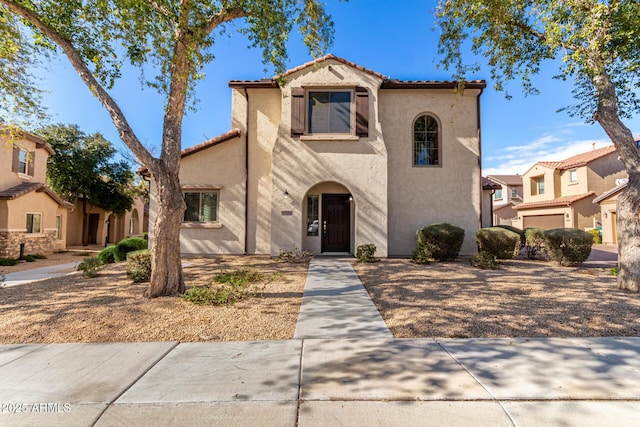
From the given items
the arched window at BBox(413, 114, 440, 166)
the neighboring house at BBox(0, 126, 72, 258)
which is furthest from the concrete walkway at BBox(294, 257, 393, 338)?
the neighboring house at BBox(0, 126, 72, 258)

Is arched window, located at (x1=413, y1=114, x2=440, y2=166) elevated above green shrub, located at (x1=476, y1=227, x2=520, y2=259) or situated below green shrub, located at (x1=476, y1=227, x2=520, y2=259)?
above

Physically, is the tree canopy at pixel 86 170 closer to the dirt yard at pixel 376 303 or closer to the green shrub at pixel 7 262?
the green shrub at pixel 7 262

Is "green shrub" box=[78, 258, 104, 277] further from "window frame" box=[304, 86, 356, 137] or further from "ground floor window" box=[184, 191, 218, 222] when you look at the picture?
"window frame" box=[304, 86, 356, 137]

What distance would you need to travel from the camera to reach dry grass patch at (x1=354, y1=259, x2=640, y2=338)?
14.7ft

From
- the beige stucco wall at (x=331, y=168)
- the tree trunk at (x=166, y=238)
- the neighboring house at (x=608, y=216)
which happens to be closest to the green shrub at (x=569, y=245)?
the beige stucco wall at (x=331, y=168)

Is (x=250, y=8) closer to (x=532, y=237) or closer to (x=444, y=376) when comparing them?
(x=444, y=376)

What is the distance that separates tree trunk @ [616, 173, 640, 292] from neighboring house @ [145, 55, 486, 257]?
512cm

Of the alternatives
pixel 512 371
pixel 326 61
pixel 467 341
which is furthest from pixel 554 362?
pixel 326 61

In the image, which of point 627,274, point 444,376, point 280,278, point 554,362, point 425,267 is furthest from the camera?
point 425,267

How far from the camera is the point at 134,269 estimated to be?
7.36 meters

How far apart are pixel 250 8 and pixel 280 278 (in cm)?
701

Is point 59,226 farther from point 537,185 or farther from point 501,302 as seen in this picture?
point 537,185

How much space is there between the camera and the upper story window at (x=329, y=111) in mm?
11547

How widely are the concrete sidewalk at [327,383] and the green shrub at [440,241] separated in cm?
643
